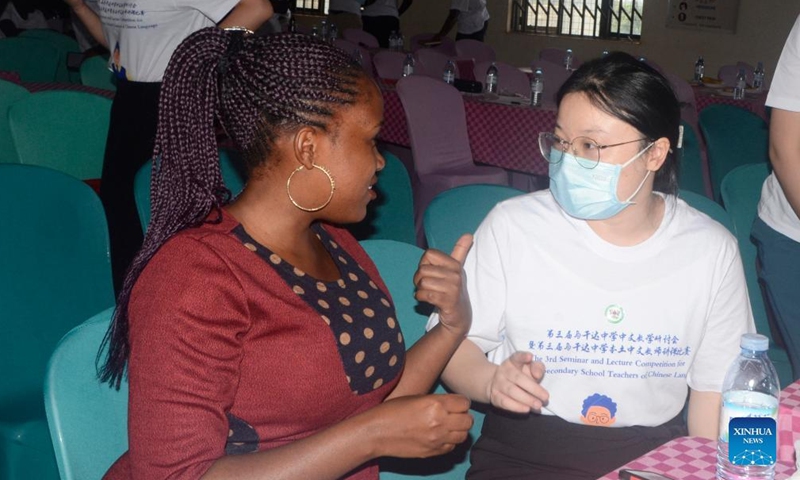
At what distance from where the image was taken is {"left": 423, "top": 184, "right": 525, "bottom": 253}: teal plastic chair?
2.45m

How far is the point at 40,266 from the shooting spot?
7.44ft

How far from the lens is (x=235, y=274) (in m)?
1.39

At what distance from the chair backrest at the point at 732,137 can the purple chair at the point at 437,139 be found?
3.96 feet

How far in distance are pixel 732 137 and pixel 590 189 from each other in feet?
9.19

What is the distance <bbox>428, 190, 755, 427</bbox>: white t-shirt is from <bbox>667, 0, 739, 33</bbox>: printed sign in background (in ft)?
31.5

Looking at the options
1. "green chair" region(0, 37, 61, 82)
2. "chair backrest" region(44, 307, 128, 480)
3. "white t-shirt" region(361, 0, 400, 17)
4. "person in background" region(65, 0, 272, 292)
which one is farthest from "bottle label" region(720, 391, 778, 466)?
"white t-shirt" region(361, 0, 400, 17)

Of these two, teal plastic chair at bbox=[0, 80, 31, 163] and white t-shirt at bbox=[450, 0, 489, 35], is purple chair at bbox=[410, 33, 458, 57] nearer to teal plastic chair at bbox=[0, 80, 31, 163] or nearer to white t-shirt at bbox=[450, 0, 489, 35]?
white t-shirt at bbox=[450, 0, 489, 35]

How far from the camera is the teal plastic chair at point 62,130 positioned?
134 inches

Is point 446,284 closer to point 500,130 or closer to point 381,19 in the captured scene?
point 500,130

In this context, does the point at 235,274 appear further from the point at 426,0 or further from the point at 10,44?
the point at 426,0

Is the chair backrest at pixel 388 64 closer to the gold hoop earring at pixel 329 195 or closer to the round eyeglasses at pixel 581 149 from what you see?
the round eyeglasses at pixel 581 149

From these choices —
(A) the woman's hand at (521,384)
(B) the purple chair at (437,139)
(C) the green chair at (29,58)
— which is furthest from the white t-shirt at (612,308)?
(C) the green chair at (29,58)

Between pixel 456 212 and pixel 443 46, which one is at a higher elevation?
pixel 456 212

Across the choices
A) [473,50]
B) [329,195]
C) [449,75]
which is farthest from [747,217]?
[473,50]
